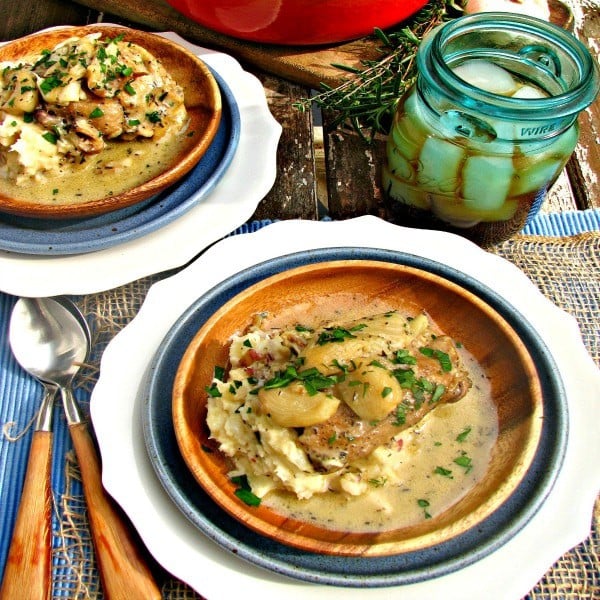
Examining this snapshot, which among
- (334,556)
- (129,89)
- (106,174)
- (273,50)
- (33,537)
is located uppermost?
(129,89)

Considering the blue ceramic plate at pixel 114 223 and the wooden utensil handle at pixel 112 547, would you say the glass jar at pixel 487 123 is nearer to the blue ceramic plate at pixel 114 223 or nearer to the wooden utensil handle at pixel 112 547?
the blue ceramic plate at pixel 114 223

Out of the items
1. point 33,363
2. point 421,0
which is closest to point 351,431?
point 33,363

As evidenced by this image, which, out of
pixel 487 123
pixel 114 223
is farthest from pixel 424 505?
pixel 114 223

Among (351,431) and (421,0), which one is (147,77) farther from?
(351,431)

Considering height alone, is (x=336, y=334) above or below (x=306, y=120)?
above

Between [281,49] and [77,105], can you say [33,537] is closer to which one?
[77,105]

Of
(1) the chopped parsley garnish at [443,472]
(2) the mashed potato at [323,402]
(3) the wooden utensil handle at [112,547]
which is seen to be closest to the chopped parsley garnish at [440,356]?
(2) the mashed potato at [323,402]
